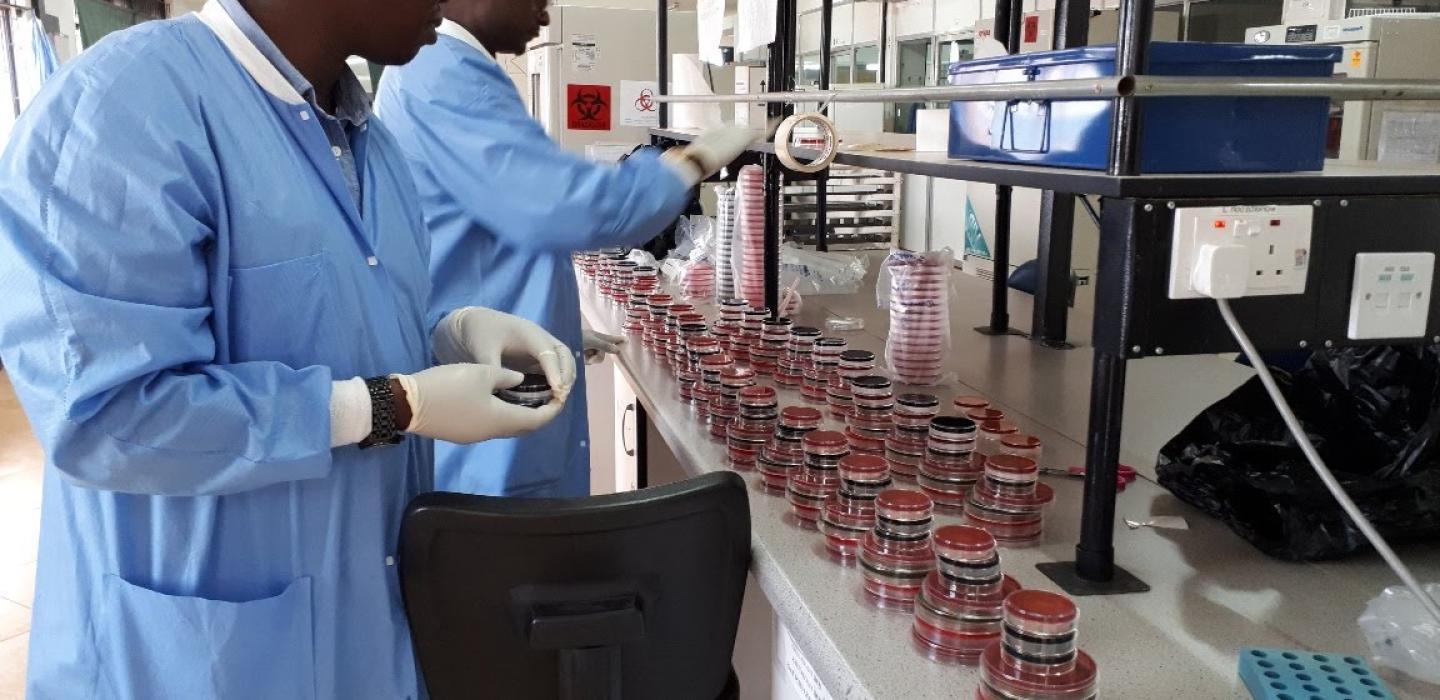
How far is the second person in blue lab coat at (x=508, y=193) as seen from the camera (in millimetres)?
1694

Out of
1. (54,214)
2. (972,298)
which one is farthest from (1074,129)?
(972,298)

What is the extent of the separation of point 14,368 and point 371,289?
0.35 metres

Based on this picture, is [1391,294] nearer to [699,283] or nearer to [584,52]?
[699,283]

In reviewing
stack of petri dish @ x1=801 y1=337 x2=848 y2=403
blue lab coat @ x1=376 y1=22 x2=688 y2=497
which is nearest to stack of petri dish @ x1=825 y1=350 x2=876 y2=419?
stack of petri dish @ x1=801 y1=337 x2=848 y2=403

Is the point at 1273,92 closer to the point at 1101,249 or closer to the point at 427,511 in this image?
the point at 1101,249

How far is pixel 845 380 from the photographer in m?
1.80

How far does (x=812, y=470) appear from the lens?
4.54 ft

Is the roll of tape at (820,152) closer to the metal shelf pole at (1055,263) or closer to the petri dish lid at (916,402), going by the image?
the petri dish lid at (916,402)

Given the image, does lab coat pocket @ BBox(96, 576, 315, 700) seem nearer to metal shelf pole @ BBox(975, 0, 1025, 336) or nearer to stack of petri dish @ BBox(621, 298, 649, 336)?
stack of petri dish @ BBox(621, 298, 649, 336)

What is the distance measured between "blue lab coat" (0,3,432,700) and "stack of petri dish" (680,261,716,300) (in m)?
1.81

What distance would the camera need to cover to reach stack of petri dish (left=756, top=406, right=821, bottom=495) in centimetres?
145

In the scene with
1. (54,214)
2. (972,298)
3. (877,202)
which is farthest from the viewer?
(877,202)

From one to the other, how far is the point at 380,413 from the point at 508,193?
27.2 inches

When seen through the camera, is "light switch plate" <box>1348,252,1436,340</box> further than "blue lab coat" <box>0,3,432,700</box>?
Yes
